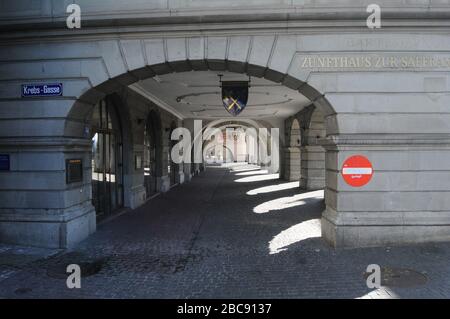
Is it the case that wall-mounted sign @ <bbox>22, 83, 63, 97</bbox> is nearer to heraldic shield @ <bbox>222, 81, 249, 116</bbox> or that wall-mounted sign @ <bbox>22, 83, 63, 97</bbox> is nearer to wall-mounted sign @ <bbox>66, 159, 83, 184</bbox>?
wall-mounted sign @ <bbox>66, 159, 83, 184</bbox>

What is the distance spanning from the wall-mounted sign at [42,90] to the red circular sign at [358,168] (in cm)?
587

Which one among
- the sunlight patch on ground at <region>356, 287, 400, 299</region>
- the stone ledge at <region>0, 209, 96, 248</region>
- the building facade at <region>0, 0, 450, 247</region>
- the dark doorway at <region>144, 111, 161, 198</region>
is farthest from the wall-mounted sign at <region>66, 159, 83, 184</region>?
the dark doorway at <region>144, 111, 161, 198</region>

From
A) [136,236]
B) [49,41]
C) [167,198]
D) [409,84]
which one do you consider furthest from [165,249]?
[167,198]

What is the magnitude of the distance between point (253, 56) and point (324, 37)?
1406mm

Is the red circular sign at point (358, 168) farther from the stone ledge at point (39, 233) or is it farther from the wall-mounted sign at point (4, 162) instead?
the wall-mounted sign at point (4, 162)

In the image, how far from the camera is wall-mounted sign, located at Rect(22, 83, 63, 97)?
6.98 m

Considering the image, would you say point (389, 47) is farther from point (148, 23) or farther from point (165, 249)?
point (165, 249)

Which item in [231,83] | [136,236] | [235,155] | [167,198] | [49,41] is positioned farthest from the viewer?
[235,155]

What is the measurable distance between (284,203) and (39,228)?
8.07 m

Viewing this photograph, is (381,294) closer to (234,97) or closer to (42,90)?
(234,97)

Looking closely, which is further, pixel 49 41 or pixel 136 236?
pixel 136 236

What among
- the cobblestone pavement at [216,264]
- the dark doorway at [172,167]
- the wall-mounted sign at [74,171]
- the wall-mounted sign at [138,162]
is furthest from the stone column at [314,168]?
the wall-mounted sign at [74,171]

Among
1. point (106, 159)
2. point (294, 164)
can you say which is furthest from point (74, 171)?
point (294, 164)

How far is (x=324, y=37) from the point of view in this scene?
21.8 feet
